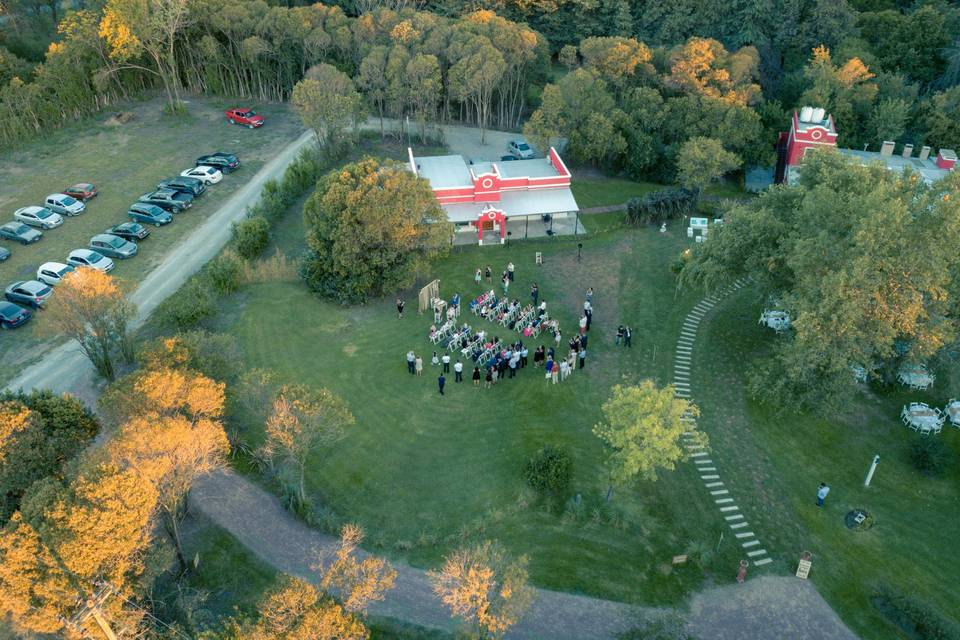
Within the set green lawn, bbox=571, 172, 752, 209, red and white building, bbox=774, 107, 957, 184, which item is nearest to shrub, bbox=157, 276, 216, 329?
green lawn, bbox=571, 172, 752, 209

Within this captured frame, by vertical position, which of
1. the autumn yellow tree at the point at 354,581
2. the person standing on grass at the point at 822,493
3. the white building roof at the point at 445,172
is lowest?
the person standing on grass at the point at 822,493

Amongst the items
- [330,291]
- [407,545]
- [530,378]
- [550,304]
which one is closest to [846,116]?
[550,304]

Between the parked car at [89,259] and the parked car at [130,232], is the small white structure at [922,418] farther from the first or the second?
the parked car at [130,232]

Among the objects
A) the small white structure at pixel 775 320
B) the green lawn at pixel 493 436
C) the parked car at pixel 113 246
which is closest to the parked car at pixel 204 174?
the parked car at pixel 113 246

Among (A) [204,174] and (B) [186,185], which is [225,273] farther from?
(A) [204,174]

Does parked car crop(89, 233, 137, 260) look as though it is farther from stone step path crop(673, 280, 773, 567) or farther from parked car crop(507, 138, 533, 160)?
stone step path crop(673, 280, 773, 567)

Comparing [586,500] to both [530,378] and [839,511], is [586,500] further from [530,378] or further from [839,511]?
[839,511]
